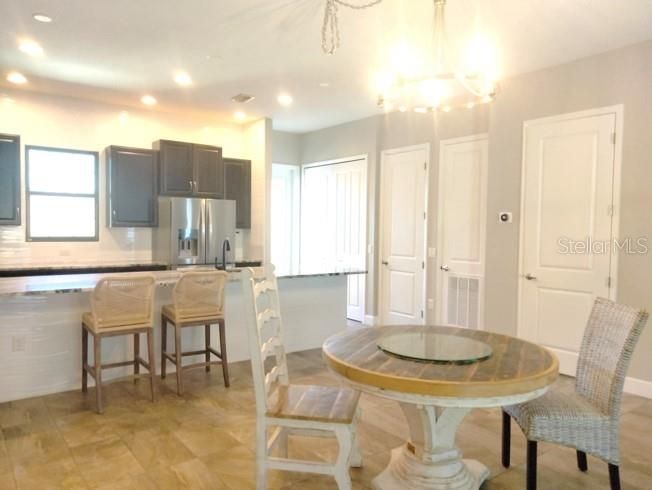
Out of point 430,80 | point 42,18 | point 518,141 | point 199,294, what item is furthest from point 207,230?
point 430,80

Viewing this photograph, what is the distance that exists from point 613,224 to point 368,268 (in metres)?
2.99

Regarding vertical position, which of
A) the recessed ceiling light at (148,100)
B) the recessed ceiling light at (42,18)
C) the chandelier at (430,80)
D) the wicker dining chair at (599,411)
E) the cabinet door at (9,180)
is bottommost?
the wicker dining chair at (599,411)

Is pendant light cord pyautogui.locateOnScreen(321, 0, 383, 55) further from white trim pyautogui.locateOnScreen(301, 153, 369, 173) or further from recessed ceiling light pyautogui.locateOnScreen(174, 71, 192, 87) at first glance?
white trim pyautogui.locateOnScreen(301, 153, 369, 173)

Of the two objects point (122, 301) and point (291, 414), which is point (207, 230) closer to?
point (122, 301)

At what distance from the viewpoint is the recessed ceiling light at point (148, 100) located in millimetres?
5234

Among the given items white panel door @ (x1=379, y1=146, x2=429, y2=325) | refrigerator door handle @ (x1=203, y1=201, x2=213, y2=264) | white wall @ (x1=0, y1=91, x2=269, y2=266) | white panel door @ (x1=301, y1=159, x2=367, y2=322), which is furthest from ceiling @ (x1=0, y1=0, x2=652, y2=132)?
white panel door @ (x1=301, y1=159, x2=367, y2=322)

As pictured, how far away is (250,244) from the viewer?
6539mm

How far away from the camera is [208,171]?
5.93 meters

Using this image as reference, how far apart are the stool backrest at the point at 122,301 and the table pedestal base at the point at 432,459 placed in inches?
77.9

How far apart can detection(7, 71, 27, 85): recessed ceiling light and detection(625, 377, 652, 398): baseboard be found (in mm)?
6043

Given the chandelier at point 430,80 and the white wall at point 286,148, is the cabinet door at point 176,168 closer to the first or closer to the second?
the white wall at point 286,148

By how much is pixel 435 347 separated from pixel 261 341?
80 cm

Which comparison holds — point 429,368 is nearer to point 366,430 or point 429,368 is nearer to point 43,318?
point 366,430

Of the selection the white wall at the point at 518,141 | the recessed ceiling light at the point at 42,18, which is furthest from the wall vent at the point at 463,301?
the recessed ceiling light at the point at 42,18
